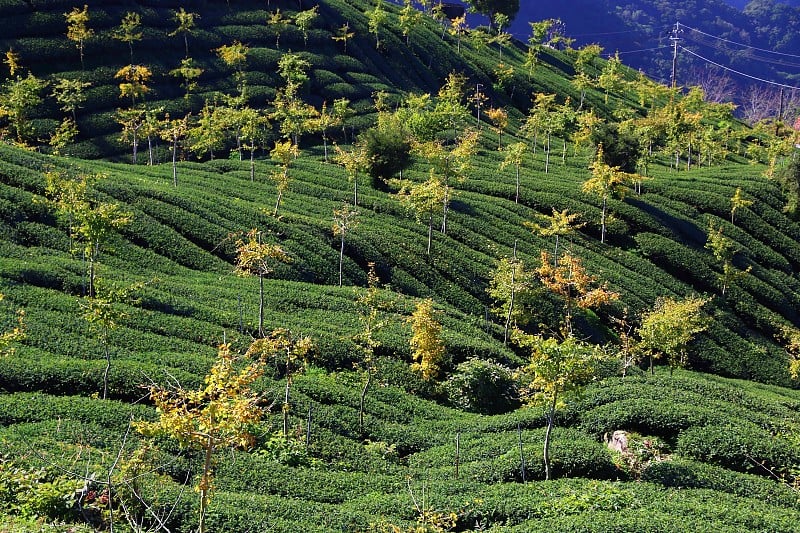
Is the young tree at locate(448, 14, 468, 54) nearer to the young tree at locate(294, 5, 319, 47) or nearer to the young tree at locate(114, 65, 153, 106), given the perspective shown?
the young tree at locate(294, 5, 319, 47)

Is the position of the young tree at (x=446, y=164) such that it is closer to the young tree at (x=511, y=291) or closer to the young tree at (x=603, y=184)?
the young tree at (x=511, y=291)

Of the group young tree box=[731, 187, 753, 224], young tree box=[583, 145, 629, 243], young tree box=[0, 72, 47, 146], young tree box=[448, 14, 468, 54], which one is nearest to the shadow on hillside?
young tree box=[583, 145, 629, 243]

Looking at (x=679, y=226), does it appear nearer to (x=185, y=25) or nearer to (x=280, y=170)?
(x=280, y=170)

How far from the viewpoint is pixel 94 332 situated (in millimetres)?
36969

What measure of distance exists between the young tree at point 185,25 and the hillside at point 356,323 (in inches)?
54.6

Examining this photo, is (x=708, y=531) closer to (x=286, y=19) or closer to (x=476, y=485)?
(x=476, y=485)

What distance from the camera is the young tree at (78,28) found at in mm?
82125

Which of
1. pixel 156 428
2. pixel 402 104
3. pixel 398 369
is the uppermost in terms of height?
pixel 402 104

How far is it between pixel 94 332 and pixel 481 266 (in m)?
32.5

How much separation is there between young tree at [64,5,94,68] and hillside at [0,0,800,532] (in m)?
1.67

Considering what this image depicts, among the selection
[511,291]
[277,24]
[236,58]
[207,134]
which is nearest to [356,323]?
[511,291]

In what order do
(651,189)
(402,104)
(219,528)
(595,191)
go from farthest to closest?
(402,104)
(651,189)
(595,191)
(219,528)

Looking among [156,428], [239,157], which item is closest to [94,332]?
[156,428]

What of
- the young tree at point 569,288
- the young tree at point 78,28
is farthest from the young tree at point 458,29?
the young tree at point 569,288
